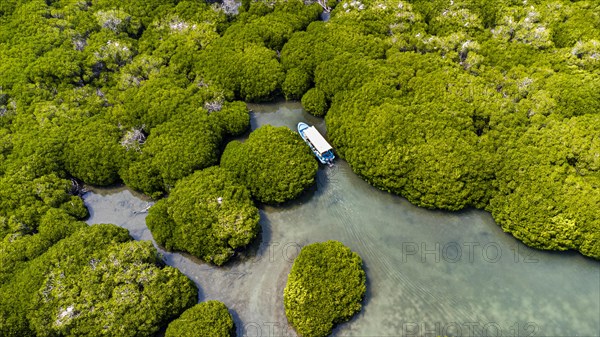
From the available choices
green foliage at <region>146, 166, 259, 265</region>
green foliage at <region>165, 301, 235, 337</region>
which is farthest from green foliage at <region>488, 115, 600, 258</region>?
green foliage at <region>165, 301, 235, 337</region>

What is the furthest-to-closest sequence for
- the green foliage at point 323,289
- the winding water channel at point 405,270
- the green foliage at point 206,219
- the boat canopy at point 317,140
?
the boat canopy at point 317,140, the green foliage at point 206,219, the winding water channel at point 405,270, the green foliage at point 323,289

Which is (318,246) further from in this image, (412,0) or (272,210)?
Result: (412,0)

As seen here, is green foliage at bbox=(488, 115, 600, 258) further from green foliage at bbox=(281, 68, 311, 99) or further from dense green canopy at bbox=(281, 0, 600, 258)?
green foliage at bbox=(281, 68, 311, 99)

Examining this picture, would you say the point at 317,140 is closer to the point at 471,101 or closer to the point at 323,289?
the point at 323,289

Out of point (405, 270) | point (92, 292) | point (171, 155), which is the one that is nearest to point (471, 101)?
point (405, 270)

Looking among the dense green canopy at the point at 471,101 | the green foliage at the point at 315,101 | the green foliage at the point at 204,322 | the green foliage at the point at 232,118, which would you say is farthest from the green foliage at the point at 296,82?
the green foliage at the point at 204,322

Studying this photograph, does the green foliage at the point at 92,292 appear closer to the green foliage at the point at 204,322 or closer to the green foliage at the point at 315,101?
the green foliage at the point at 204,322

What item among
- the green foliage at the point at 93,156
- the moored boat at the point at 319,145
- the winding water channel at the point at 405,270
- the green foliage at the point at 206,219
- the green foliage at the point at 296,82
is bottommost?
the winding water channel at the point at 405,270
